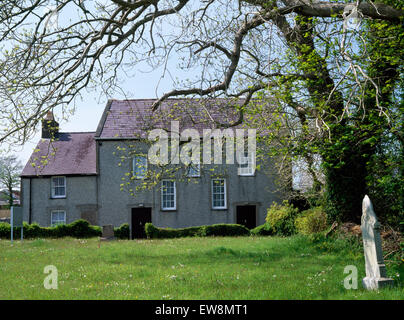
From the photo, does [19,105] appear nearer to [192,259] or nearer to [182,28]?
[182,28]

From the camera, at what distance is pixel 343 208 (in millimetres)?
14906

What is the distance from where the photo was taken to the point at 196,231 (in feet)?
81.4

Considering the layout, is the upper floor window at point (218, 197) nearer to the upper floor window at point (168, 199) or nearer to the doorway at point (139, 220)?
the upper floor window at point (168, 199)

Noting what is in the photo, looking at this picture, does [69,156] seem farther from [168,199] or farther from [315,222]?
[315,222]

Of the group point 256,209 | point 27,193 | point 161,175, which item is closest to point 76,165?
point 27,193

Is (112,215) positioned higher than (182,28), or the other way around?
(182,28)

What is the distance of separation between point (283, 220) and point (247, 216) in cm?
542

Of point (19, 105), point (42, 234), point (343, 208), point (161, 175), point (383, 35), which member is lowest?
point (42, 234)

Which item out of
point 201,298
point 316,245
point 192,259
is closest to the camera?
point 201,298

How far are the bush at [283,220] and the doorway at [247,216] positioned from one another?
4.29 m

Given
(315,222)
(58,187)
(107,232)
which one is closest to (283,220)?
(315,222)

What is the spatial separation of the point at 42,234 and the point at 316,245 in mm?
17605

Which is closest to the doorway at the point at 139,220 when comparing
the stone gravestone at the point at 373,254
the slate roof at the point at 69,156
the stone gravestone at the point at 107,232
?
the slate roof at the point at 69,156

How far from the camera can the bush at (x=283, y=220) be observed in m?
22.5
